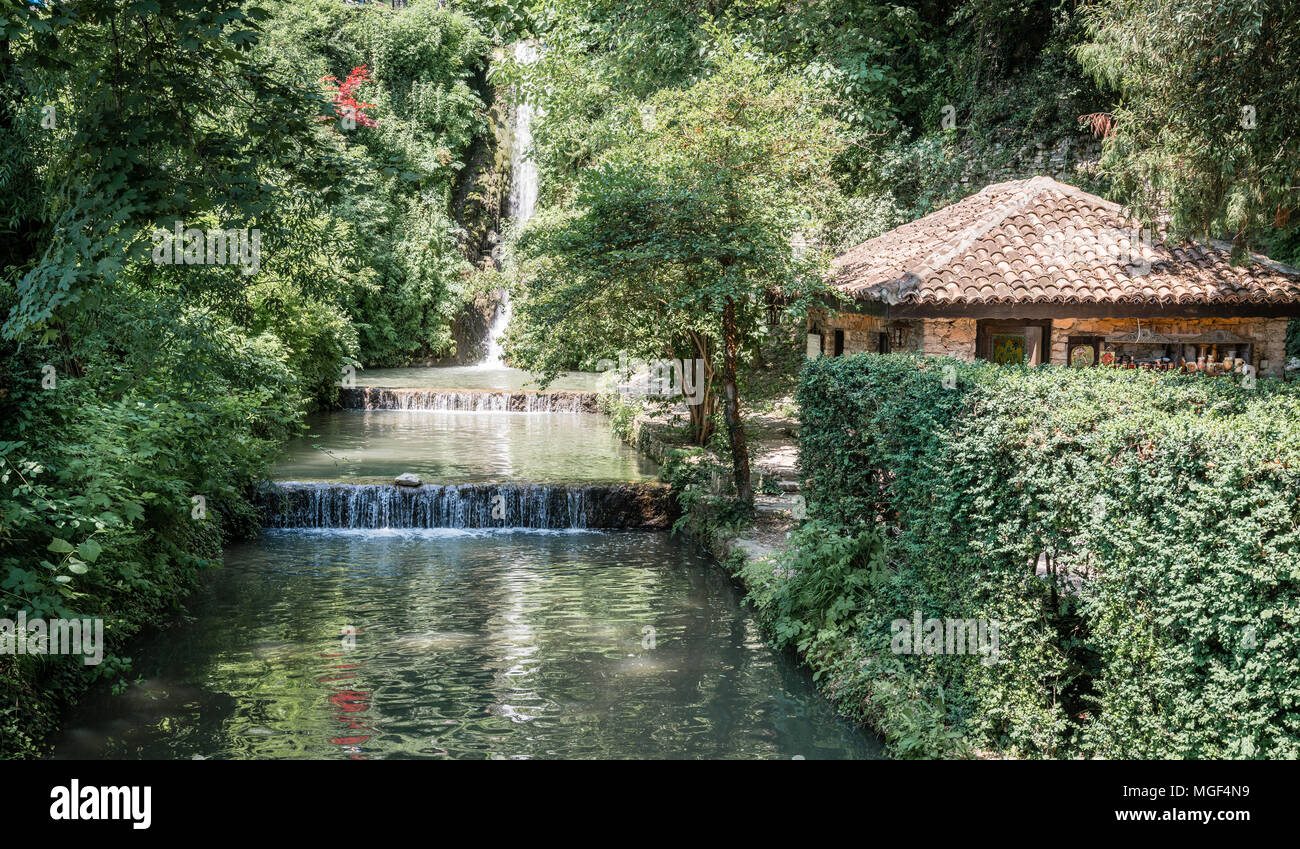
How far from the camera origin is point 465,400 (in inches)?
1038

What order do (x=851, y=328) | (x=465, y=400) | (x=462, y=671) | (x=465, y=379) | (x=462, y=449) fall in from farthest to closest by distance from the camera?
(x=465, y=379), (x=465, y=400), (x=462, y=449), (x=851, y=328), (x=462, y=671)

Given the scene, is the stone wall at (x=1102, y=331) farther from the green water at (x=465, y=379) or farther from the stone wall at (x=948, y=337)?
the green water at (x=465, y=379)

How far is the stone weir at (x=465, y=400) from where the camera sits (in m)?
26.3

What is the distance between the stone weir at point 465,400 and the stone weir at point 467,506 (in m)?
11.2

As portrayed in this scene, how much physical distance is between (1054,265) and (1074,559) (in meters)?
9.11

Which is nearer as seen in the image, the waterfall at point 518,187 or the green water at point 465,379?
the green water at point 465,379

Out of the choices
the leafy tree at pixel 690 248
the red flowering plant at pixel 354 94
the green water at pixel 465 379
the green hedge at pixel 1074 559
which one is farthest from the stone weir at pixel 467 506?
the red flowering plant at pixel 354 94

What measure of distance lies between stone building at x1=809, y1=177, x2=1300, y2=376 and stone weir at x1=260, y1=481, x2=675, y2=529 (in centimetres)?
421

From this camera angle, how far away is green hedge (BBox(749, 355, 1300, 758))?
4.46m

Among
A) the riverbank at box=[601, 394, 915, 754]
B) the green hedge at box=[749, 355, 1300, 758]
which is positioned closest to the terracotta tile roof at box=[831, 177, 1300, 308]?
the riverbank at box=[601, 394, 915, 754]

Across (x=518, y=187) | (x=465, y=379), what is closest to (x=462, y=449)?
(x=465, y=379)

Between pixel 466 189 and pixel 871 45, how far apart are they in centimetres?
2067

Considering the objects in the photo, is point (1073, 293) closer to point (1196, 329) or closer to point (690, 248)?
point (1196, 329)
